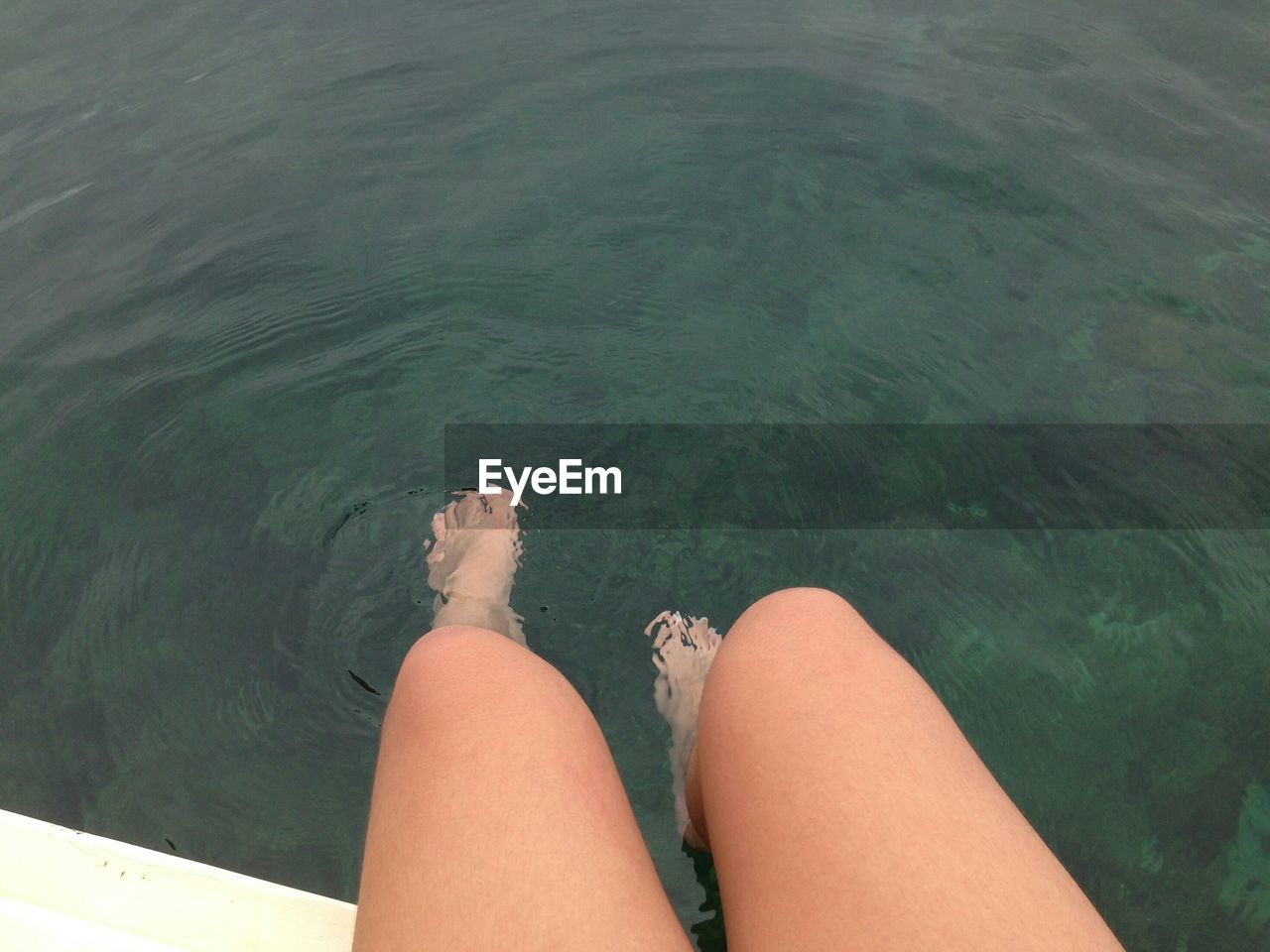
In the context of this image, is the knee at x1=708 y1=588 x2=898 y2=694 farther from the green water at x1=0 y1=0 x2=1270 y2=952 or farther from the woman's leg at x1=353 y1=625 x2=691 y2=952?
the green water at x1=0 y1=0 x2=1270 y2=952

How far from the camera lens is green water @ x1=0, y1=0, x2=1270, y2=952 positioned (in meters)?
1.93

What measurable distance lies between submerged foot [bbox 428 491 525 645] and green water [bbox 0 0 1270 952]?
0.06 meters

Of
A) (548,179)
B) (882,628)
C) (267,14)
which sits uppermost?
(267,14)

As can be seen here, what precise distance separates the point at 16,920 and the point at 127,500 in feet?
4.84

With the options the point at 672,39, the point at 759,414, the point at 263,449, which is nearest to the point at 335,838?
the point at 263,449

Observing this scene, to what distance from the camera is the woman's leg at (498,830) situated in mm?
929

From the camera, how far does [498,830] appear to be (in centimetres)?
101

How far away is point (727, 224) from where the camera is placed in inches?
125

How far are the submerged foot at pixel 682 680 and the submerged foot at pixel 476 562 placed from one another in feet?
1.01

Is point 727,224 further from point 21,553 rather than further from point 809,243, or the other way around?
point 21,553

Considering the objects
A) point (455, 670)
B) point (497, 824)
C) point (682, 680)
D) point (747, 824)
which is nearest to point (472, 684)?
point (455, 670)

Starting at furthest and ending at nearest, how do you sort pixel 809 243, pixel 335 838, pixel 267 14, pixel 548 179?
pixel 267 14, pixel 548 179, pixel 809 243, pixel 335 838

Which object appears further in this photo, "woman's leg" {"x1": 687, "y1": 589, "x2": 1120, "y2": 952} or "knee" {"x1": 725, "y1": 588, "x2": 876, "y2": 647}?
"knee" {"x1": 725, "y1": 588, "x2": 876, "y2": 647}
